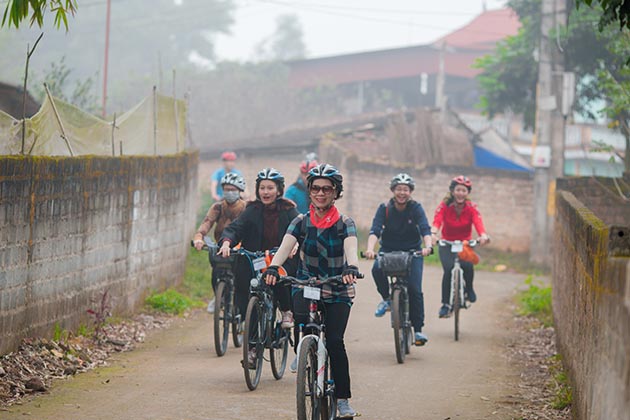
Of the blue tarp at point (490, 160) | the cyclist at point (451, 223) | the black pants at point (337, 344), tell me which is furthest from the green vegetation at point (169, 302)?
the blue tarp at point (490, 160)

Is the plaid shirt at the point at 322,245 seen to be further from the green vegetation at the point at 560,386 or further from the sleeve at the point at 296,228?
the green vegetation at the point at 560,386

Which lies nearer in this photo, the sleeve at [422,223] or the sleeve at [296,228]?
the sleeve at [296,228]

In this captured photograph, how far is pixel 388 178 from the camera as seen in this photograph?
27.9m

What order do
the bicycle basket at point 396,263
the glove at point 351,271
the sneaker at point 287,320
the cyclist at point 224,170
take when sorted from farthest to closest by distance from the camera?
1. the cyclist at point 224,170
2. the bicycle basket at point 396,263
3. the sneaker at point 287,320
4. the glove at point 351,271

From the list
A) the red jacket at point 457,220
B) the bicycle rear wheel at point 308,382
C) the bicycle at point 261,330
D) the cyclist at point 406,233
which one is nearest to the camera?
the bicycle rear wheel at point 308,382

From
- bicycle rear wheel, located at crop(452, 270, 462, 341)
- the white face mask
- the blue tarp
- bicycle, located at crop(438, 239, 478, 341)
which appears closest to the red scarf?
the white face mask

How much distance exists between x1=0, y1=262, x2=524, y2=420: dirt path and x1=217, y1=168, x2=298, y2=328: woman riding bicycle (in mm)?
799

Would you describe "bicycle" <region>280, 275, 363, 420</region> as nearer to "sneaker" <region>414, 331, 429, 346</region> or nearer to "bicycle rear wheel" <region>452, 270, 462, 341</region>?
"sneaker" <region>414, 331, 429, 346</region>

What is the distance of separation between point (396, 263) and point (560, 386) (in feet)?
7.19

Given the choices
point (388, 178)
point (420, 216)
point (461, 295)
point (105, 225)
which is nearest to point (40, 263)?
point (105, 225)

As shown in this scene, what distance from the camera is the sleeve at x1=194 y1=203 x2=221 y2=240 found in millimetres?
10625

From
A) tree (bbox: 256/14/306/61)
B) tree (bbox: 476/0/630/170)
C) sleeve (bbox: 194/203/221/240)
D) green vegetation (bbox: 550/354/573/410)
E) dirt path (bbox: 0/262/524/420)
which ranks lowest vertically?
dirt path (bbox: 0/262/524/420)

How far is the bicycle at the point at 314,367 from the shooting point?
6.92 meters

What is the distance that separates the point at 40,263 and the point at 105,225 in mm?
2008
